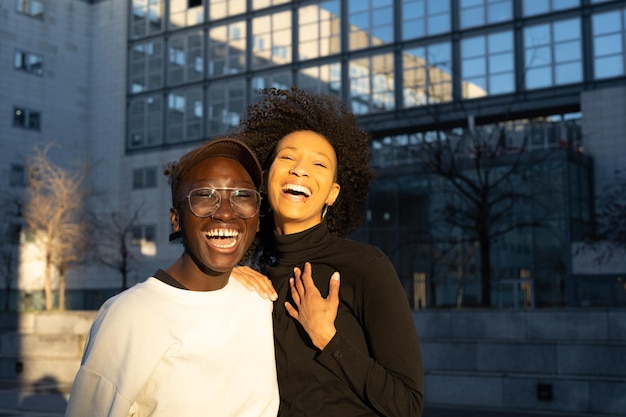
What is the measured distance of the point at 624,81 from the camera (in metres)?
34.1

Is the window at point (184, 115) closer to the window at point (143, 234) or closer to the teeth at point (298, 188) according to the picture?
the window at point (143, 234)

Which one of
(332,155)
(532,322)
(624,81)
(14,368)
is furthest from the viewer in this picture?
(624,81)

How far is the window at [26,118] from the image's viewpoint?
4800cm

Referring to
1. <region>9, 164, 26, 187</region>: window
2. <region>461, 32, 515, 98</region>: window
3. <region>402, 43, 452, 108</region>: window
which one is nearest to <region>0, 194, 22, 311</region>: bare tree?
<region>9, 164, 26, 187</region>: window

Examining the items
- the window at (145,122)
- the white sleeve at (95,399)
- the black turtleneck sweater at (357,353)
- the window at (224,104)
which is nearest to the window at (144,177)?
the window at (145,122)

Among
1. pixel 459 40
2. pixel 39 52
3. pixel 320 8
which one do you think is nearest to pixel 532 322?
pixel 459 40

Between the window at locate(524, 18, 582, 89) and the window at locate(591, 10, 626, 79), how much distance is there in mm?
693

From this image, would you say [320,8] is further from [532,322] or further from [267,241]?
[267,241]

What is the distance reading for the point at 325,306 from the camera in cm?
323

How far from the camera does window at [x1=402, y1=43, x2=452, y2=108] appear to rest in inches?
1474

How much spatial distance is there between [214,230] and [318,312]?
55cm

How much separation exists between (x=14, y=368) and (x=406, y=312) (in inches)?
764

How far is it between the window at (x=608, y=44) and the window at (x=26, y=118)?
104ft

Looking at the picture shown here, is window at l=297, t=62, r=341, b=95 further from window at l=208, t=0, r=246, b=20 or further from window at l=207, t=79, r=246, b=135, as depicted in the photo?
window at l=208, t=0, r=246, b=20
